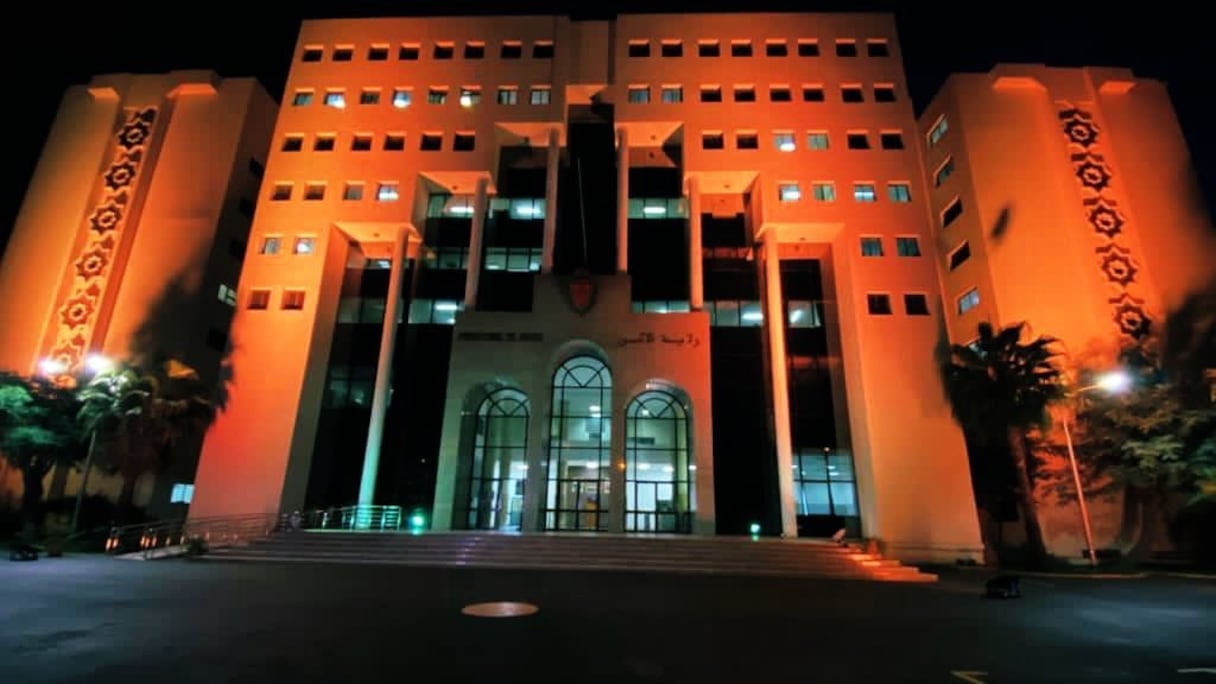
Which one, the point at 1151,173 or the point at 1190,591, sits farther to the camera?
the point at 1151,173

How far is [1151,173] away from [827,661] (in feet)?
142

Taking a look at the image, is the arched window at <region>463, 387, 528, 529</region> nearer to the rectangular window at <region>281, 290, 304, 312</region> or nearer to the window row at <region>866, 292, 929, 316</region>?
the rectangular window at <region>281, 290, 304, 312</region>

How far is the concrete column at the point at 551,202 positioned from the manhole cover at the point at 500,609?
909 inches

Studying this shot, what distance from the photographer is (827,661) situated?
8.34 m

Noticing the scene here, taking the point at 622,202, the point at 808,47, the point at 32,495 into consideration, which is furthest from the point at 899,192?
the point at 32,495

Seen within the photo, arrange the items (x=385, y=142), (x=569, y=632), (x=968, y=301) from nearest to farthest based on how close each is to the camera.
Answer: (x=569, y=632)
(x=968, y=301)
(x=385, y=142)

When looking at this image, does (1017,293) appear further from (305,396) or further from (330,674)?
(305,396)

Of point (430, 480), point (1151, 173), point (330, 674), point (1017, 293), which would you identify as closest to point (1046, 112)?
point (1151, 173)

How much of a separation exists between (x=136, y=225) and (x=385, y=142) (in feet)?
56.5

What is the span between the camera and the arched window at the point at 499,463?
31.5 m

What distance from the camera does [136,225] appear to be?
3681cm

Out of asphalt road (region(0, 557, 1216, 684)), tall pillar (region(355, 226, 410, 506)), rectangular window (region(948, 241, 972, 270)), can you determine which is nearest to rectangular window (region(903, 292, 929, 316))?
rectangular window (region(948, 241, 972, 270))

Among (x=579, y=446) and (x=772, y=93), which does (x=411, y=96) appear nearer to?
(x=772, y=93)

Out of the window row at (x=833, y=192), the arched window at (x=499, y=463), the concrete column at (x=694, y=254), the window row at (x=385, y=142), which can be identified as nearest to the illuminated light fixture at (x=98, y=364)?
the window row at (x=385, y=142)
